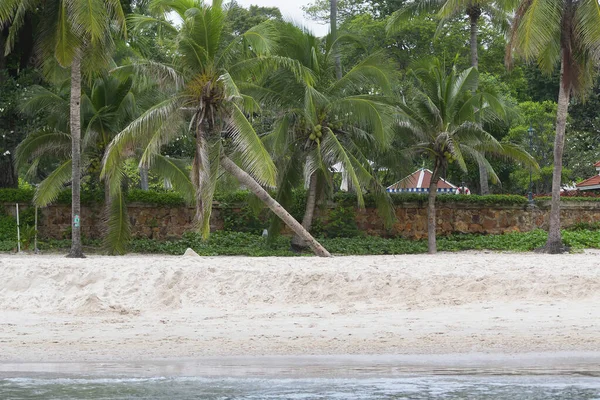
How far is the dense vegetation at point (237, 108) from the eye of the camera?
1872 cm

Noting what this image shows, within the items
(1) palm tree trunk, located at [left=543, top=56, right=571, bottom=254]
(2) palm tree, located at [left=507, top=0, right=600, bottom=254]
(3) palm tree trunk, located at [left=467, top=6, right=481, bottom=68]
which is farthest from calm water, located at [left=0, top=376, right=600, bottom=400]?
(3) palm tree trunk, located at [left=467, top=6, right=481, bottom=68]

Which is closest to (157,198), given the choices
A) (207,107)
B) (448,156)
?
(207,107)

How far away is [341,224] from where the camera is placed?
2578cm

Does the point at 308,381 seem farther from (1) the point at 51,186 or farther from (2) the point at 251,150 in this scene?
(1) the point at 51,186

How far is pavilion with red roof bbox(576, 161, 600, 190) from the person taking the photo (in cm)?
3572

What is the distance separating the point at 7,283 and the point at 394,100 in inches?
478

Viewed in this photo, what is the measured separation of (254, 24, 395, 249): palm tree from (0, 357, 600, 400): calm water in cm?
1141

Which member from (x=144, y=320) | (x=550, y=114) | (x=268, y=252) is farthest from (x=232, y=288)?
(x=550, y=114)

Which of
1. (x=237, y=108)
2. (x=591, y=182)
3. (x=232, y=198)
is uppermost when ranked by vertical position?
(x=237, y=108)

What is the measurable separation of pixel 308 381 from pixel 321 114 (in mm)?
13526

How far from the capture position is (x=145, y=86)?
22.9 m

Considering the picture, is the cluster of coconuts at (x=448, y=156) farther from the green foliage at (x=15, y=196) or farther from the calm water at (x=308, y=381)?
the calm water at (x=308, y=381)

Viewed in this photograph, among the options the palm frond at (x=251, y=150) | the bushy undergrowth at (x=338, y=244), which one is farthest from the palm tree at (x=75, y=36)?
the palm frond at (x=251, y=150)

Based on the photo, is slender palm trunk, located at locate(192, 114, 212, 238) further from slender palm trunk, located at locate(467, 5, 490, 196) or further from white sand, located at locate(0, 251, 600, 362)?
slender palm trunk, located at locate(467, 5, 490, 196)
